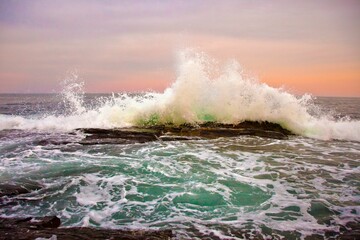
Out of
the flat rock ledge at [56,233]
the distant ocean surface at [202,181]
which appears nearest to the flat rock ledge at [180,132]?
the distant ocean surface at [202,181]

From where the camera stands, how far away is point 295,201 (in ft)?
18.8

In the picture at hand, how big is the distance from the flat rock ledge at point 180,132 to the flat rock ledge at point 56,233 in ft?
22.5

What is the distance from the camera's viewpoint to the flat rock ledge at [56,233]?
145 inches

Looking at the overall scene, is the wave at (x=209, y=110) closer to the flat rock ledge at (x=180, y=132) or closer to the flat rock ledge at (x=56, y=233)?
the flat rock ledge at (x=180, y=132)

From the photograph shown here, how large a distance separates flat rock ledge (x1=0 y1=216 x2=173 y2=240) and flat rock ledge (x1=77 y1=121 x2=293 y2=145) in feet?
22.5

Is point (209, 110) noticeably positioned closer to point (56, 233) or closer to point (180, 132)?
point (180, 132)

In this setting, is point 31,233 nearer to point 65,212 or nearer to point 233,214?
point 65,212

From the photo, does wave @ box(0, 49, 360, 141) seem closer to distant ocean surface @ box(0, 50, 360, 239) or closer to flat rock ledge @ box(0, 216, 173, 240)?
distant ocean surface @ box(0, 50, 360, 239)

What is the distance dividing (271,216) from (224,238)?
130 centimetres

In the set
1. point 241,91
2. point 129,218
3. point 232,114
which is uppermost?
point 241,91

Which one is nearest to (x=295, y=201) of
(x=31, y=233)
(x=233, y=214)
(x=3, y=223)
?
(x=233, y=214)

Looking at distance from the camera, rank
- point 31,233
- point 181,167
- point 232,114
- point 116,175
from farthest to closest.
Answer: point 232,114, point 181,167, point 116,175, point 31,233

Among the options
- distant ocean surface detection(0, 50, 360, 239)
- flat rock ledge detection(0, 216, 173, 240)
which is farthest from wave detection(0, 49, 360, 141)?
flat rock ledge detection(0, 216, 173, 240)

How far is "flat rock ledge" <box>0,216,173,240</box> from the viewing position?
3676 millimetres
